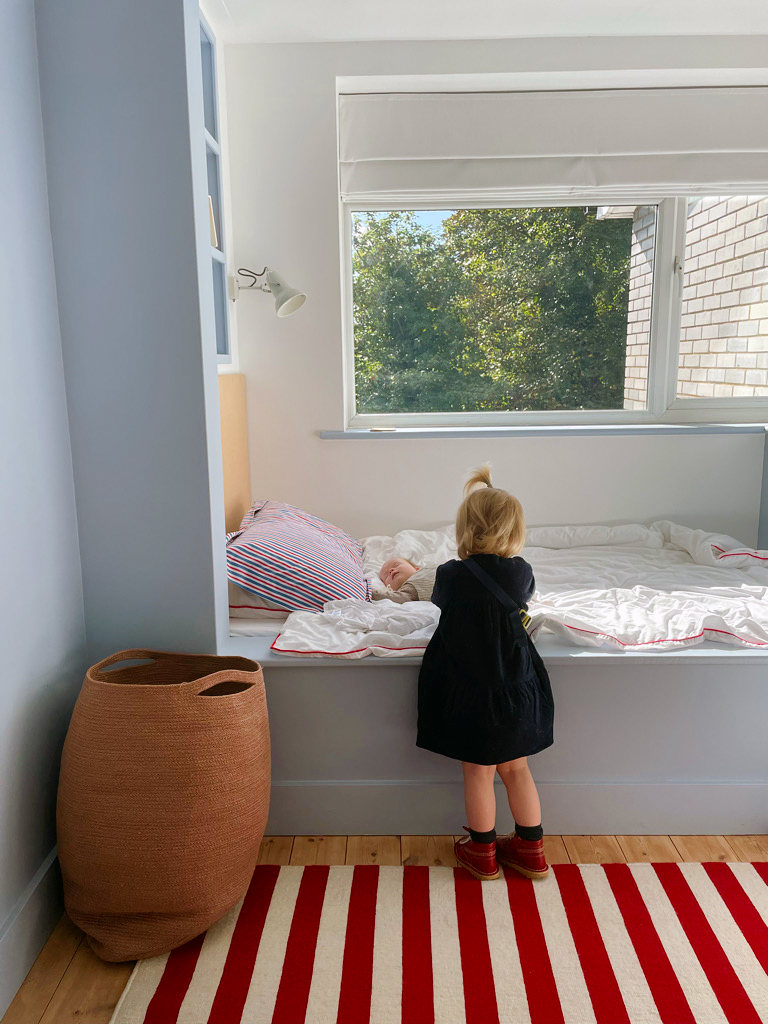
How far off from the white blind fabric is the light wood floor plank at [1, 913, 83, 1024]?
8.58 ft

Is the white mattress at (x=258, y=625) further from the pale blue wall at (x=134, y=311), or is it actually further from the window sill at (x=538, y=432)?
the window sill at (x=538, y=432)

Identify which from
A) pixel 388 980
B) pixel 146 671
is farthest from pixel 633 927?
pixel 146 671

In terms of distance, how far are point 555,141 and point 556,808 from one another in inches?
96.1

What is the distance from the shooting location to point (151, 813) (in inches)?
55.9

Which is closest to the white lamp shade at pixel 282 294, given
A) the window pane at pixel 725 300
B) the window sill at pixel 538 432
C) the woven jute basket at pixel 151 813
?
the window sill at pixel 538 432

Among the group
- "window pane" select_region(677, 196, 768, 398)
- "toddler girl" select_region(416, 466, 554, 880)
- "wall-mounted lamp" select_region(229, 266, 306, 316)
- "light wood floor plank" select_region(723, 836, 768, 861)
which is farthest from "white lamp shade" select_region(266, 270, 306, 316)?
"light wood floor plank" select_region(723, 836, 768, 861)

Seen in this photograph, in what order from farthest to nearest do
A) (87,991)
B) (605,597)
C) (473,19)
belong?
(473,19)
(605,597)
(87,991)

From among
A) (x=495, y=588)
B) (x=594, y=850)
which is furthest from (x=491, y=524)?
(x=594, y=850)

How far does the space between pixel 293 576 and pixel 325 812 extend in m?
0.61

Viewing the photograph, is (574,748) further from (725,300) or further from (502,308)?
(725,300)

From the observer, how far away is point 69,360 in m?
1.64

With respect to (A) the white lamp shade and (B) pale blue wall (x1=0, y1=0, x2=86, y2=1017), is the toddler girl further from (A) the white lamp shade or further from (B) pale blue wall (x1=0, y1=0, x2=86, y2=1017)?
(A) the white lamp shade

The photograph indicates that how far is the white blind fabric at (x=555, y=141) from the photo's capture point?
2934mm

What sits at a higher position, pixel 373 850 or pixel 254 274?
pixel 254 274
